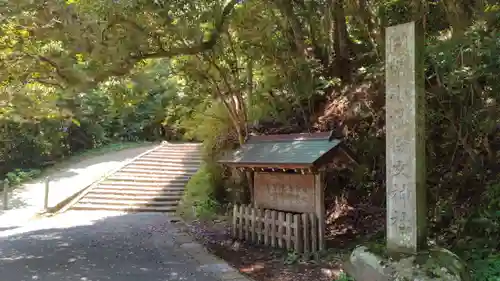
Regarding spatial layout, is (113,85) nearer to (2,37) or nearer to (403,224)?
(2,37)

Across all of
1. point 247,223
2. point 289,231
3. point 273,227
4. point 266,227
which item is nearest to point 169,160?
point 247,223

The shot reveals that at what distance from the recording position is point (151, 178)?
60.6ft

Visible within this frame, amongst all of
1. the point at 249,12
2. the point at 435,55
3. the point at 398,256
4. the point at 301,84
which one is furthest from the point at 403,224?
the point at 249,12

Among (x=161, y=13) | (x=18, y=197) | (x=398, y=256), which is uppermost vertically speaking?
(x=161, y=13)

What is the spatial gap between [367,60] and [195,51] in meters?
4.34

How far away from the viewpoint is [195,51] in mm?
8992

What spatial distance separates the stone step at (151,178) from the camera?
17953 millimetres

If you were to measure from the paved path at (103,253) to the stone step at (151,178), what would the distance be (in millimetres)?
5113

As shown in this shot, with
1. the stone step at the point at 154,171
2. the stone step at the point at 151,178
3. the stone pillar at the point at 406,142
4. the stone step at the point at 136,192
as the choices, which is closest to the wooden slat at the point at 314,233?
the stone pillar at the point at 406,142

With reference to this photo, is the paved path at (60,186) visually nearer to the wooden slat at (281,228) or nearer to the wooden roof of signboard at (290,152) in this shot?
the wooden roof of signboard at (290,152)

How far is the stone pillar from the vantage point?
5.23m

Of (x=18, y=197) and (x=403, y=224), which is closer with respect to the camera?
Result: (x=403, y=224)

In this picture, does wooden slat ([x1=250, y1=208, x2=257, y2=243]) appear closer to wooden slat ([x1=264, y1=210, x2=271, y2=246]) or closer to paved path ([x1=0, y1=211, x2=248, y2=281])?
wooden slat ([x1=264, y1=210, x2=271, y2=246])

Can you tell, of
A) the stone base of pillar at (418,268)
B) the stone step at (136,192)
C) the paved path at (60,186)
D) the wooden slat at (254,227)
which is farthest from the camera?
the stone step at (136,192)
